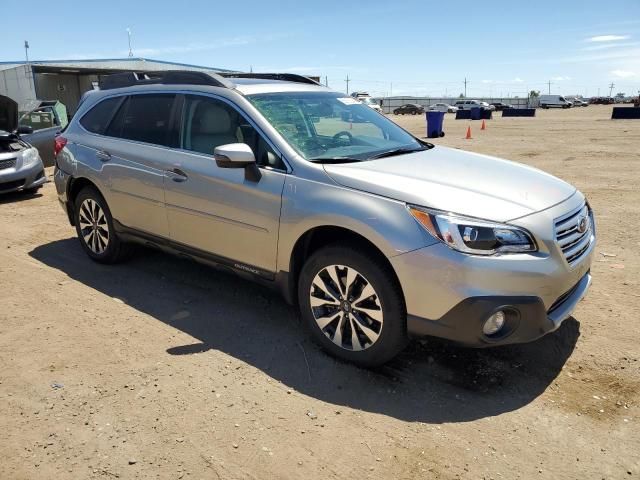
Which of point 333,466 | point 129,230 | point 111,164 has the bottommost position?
point 333,466

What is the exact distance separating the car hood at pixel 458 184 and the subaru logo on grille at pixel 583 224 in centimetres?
18

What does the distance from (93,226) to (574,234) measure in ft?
14.3

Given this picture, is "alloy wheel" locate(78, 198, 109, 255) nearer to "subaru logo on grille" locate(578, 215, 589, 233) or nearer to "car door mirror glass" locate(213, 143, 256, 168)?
"car door mirror glass" locate(213, 143, 256, 168)

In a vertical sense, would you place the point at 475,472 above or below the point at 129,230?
below

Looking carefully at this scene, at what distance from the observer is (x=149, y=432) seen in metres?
2.78

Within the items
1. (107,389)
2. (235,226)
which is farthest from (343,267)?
(107,389)

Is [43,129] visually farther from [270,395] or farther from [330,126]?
[270,395]

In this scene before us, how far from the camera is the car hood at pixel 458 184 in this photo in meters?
2.99

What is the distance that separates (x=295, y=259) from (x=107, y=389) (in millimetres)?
1423

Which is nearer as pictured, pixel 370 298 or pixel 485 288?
pixel 485 288

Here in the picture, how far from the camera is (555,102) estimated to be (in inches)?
2714

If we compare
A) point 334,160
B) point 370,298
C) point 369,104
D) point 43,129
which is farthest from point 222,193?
point 43,129

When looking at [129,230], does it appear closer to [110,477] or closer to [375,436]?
[110,477]

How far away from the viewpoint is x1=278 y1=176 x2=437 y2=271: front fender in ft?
9.76
